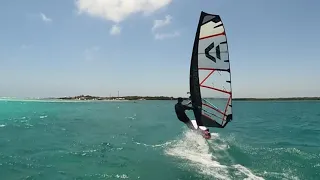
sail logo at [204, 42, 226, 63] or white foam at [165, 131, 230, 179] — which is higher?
sail logo at [204, 42, 226, 63]

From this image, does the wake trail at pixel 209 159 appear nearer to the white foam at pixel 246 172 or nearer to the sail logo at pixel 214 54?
the white foam at pixel 246 172

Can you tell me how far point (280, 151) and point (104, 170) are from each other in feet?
28.8

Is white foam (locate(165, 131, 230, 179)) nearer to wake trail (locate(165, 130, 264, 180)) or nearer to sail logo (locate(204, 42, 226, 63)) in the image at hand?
wake trail (locate(165, 130, 264, 180))

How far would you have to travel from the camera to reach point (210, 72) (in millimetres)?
9992

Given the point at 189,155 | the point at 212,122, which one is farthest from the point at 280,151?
the point at 212,122

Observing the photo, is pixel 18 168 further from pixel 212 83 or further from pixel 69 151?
pixel 212 83

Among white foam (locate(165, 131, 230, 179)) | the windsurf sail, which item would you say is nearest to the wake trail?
white foam (locate(165, 131, 230, 179))

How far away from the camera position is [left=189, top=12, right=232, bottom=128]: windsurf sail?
9555 mm

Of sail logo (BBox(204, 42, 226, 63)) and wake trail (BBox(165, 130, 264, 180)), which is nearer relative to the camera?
sail logo (BBox(204, 42, 226, 63))

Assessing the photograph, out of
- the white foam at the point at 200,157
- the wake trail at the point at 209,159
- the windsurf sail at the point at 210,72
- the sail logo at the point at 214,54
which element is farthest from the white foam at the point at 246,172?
the sail logo at the point at 214,54

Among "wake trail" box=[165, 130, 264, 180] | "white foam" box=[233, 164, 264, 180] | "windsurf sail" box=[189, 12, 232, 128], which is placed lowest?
"white foam" box=[233, 164, 264, 180]

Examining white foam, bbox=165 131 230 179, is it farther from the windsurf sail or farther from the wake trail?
the windsurf sail

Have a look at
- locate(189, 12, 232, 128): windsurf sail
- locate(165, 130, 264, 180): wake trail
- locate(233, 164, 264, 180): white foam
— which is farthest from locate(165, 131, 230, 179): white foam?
locate(189, 12, 232, 128): windsurf sail

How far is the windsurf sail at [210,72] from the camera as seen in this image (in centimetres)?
955
